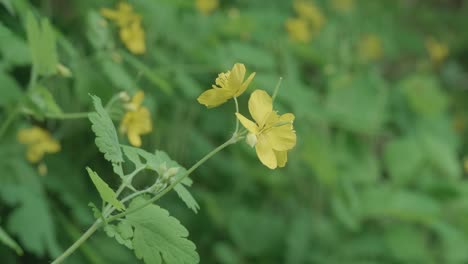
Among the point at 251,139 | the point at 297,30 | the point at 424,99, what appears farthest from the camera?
the point at 424,99

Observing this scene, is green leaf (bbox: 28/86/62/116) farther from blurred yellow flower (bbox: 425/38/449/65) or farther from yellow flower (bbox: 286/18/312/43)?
blurred yellow flower (bbox: 425/38/449/65)

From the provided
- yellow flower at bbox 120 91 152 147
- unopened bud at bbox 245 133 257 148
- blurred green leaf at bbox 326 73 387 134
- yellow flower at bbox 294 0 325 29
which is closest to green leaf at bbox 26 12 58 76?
yellow flower at bbox 120 91 152 147

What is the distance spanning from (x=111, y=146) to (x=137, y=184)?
1140mm

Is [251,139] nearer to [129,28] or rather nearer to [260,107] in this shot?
[260,107]

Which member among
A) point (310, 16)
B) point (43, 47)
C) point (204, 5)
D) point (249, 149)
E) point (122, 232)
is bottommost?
point (122, 232)

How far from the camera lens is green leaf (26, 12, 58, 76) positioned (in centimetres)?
117

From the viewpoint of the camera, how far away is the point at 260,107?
824 mm

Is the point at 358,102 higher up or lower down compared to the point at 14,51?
higher up

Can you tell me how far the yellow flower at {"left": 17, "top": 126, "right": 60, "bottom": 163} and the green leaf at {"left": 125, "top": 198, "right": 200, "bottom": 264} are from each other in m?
0.81

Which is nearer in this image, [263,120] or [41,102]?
[263,120]

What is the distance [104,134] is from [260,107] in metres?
0.19

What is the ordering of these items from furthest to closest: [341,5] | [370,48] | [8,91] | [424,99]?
[341,5]
[370,48]
[424,99]
[8,91]

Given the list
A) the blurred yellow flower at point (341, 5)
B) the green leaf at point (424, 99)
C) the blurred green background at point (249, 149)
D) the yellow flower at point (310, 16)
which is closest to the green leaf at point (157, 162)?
the blurred green background at point (249, 149)

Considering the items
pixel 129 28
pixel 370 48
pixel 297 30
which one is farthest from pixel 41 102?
pixel 370 48
